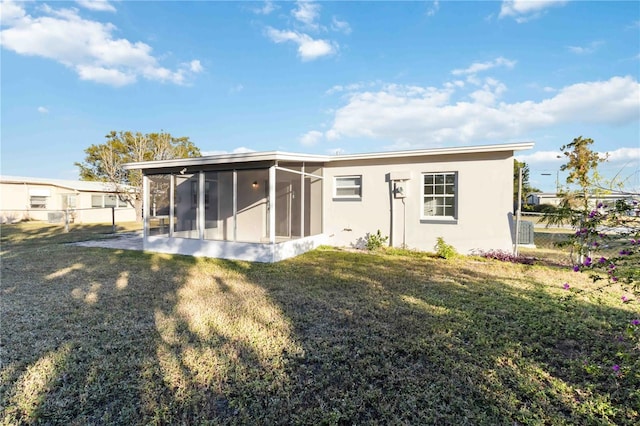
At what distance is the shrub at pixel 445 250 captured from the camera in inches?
328

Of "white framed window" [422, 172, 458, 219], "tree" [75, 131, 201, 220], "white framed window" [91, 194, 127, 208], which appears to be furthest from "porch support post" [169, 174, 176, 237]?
"white framed window" [91, 194, 127, 208]

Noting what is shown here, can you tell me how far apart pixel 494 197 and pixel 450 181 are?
1.22 metres

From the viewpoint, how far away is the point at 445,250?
8375 mm

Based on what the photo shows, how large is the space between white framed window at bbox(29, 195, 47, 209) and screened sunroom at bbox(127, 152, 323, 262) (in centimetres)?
1789

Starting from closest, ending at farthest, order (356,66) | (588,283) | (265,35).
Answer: (588,283)
(265,35)
(356,66)

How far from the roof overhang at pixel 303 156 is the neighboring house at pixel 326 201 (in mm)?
30

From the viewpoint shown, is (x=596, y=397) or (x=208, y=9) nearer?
(x=596, y=397)

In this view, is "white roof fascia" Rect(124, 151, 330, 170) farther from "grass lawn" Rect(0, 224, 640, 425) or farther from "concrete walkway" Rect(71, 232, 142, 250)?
"grass lawn" Rect(0, 224, 640, 425)

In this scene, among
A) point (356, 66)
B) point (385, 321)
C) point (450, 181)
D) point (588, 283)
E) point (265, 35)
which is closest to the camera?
point (385, 321)

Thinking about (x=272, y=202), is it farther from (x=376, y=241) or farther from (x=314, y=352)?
(x=314, y=352)

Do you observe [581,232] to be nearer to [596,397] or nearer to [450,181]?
[596,397]

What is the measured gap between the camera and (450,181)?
902 cm

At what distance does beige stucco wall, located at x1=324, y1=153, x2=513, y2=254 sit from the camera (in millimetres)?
8430

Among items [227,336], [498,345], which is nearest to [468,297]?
[498,345]
